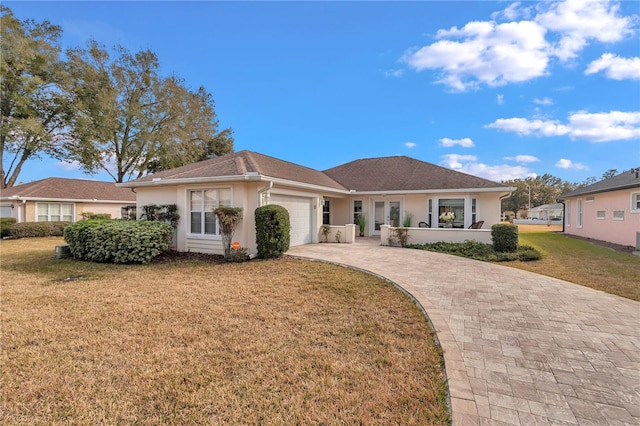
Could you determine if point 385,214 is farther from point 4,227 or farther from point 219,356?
point 4,227

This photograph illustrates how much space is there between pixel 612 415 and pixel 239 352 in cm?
375

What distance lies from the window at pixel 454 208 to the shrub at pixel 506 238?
3.33 m

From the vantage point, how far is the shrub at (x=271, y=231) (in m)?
9.60

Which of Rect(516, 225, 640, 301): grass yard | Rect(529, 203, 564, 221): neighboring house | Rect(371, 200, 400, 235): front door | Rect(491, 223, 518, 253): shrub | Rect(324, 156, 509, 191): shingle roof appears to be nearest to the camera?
Rect(516, 225, 640, 301): grass yard

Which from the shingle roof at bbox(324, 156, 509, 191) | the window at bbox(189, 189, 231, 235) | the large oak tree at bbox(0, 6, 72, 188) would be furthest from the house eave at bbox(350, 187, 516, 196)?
the large oak tree at bbox(0, 6, 72, 188)

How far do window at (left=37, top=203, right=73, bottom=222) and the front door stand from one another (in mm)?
22537

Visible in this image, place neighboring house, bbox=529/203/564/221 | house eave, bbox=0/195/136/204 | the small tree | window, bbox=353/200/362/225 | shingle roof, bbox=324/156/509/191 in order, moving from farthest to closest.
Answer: neighboring house, bbox=529/203/564/221
house eave, bbox=0/195/136/204
window, bbox=353/200/362/225
shingle roof, bbox=324/156/509/191
the small tree

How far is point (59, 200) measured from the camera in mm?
20812

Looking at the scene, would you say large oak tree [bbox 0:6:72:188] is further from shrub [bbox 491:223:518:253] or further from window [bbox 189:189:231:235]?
shrub [bbox 491:223:518:253]

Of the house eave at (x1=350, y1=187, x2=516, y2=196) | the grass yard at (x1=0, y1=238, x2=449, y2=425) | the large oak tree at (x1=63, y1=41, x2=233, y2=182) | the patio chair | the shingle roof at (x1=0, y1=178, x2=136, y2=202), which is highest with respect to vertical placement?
the large oak tree at (x1=63, y1=41, x2=233, y2=182)

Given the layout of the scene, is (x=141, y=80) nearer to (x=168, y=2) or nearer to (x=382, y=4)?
(x=168, y=2)

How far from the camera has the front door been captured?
1596 cm

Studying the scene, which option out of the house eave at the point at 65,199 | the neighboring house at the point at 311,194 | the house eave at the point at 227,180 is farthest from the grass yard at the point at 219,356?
the house eave at the point at 65,199

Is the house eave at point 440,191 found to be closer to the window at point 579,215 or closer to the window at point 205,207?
the window at point 205,207
